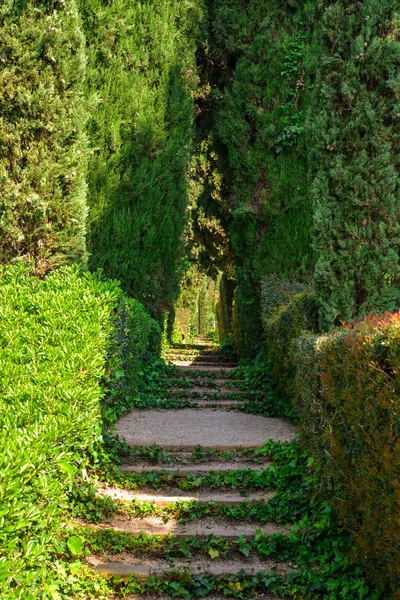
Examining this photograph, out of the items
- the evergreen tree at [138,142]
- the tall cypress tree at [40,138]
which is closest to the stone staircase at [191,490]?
the tall cypress tree at [40,138]

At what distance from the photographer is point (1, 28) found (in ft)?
25.9

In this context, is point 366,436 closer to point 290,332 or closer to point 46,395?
point 46,395

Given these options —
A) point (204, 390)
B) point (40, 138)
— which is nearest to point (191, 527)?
point (204, 390)

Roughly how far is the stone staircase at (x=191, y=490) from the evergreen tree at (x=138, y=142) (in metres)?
3.12

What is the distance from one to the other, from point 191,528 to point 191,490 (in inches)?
25.9

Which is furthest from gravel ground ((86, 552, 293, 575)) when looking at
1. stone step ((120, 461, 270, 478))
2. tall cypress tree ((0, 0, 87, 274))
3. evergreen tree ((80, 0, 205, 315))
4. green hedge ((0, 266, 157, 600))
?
evergreen tree ((80, 0, 205, 315))

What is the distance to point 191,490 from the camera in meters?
5.25

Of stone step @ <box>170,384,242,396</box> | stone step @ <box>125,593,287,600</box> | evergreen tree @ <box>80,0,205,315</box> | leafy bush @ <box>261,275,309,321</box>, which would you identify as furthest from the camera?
evergreen tree @ <box>80,0,205,315</box>

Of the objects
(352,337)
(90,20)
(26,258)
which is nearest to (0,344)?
(352,337)

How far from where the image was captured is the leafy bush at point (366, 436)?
2.91 metres

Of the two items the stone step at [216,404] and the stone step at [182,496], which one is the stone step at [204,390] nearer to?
the stone step at [216,404]

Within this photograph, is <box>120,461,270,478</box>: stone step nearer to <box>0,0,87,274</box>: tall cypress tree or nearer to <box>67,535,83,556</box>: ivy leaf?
<box>67,535,83,556</box>: ivy leaf

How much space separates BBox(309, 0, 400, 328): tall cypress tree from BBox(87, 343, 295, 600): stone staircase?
1.83 metres

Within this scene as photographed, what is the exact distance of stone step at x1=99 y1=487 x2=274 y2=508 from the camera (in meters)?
4.93
